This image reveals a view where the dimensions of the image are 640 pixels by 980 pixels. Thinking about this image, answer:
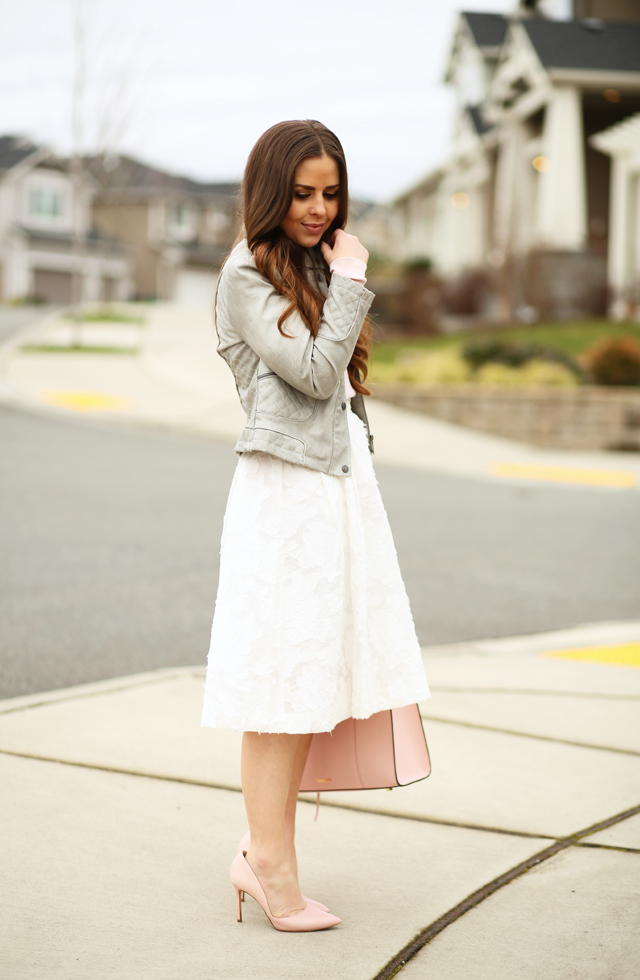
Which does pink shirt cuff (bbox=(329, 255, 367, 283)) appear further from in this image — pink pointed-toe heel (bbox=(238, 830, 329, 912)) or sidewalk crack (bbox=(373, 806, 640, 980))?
sidewalk crack (bbox=(373, 806, 640, 980))

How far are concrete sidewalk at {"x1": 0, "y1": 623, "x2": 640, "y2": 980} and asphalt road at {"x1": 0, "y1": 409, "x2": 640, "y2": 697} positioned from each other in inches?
29.3

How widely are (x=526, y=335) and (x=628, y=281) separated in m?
3.22

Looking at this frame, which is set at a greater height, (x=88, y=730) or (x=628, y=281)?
(x=628, y=281)

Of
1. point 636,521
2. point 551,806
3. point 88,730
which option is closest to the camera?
point 551,806

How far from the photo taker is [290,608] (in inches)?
94.8

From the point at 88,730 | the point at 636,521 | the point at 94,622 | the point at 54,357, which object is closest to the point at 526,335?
the point at 54,357

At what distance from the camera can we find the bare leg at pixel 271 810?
2.48 meters

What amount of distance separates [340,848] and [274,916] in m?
0.56

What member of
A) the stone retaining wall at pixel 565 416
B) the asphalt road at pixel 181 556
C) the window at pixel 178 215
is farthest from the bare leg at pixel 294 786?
the window at pixel 178 215

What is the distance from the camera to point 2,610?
218 inches

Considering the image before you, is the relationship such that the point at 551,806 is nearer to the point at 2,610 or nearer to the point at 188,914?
the point at 188,914

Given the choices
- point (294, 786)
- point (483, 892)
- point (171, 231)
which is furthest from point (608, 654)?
point (171, 231)

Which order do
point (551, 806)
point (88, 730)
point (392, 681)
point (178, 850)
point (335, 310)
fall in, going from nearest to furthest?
point (335, 310) → point (392, 681) → point (178, 850) → point (551, 806) → point (88, 730)

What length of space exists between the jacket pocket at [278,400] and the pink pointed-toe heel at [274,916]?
3.56ft
